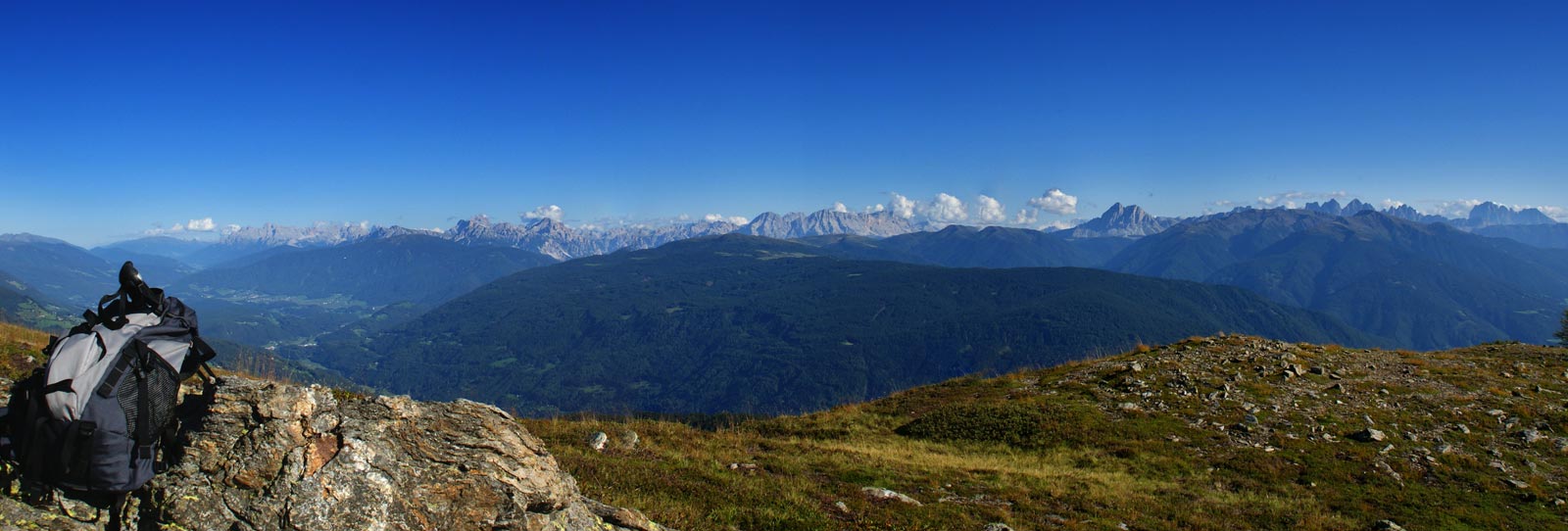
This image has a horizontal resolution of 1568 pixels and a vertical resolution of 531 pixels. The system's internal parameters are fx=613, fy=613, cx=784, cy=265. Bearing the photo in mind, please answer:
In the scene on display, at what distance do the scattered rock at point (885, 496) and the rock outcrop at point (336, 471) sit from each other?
738cm

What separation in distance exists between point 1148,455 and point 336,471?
22.8m

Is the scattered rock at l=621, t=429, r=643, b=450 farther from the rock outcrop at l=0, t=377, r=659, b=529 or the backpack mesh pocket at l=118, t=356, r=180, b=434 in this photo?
the backpack mesh pocket at l=118, t=356, r=180, b=434

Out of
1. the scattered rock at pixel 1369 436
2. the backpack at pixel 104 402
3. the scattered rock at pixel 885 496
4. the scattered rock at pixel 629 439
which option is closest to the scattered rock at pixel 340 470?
the backpack at pixel 104 402

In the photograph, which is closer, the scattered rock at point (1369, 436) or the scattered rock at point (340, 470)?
the scattered rock at point (340, 470)

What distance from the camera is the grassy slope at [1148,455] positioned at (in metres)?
14.1

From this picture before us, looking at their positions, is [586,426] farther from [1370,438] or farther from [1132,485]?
[1370,438]

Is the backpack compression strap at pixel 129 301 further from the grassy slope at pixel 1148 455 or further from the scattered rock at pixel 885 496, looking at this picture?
the scattered rock at pixel 885 496

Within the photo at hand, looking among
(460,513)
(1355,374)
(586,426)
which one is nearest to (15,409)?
(460,513)

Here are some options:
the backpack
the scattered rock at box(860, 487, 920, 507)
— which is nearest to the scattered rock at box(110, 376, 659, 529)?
the backpack

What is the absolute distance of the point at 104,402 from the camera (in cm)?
628

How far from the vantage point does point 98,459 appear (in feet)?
20.6

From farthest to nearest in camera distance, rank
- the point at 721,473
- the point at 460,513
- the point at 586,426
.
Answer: the point at 586,426 < the point at 721,473 < the point at 460,513

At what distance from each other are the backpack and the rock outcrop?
46cm

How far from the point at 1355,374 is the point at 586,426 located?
34.7m
